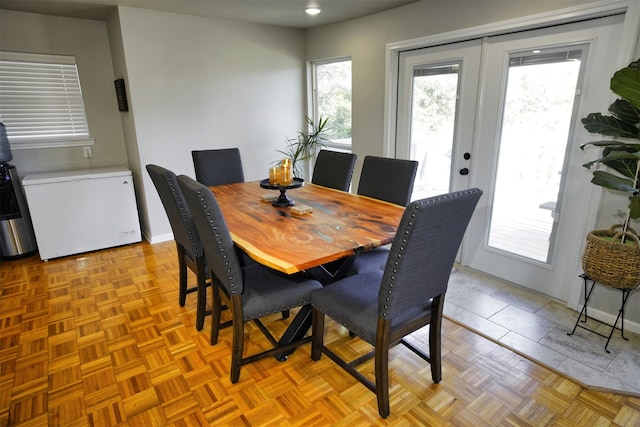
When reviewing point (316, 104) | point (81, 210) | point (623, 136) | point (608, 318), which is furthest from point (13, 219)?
point (608, 318)

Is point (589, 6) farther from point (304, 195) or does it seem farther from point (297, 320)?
point (297, 320)

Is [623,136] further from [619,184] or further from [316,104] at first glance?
[316,104]

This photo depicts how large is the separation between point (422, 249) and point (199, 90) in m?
3.33

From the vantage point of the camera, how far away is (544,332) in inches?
90.7

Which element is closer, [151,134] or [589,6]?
[589,6]

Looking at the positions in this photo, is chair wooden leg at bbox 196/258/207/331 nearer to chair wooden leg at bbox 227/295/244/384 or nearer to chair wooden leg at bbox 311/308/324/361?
chair wooden leg at bbox 227/295/244/384

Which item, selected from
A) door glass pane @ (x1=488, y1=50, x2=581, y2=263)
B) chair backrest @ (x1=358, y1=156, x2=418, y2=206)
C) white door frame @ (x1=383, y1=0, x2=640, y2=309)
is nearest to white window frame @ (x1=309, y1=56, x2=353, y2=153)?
white door frame @ (x1=383, y1=0, x2=640, y2=309)

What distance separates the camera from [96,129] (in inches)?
155

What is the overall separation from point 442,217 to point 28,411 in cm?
211

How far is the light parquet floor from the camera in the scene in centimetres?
168

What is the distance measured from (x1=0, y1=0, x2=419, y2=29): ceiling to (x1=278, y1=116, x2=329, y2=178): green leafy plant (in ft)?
4.10

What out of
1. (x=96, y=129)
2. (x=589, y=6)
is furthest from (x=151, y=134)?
(x=589, y=6)

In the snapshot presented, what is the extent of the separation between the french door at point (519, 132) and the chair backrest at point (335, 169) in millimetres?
912

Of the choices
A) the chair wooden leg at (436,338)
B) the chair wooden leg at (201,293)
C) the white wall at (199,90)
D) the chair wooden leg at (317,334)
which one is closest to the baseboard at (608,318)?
the chair wooden leg at (436,338)
